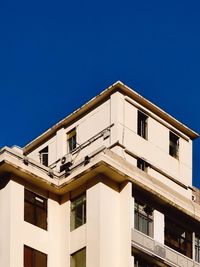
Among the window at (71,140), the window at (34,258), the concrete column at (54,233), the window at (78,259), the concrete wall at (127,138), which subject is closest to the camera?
the window at (34,258)

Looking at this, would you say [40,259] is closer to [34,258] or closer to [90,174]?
[34,258]

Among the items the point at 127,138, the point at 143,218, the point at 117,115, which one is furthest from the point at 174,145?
the point at 143,218

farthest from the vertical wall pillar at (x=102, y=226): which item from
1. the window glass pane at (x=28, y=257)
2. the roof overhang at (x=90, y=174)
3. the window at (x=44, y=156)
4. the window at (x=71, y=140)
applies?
the window at (x=44, y=156)

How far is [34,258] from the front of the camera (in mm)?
46000

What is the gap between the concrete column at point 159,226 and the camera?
4803cm

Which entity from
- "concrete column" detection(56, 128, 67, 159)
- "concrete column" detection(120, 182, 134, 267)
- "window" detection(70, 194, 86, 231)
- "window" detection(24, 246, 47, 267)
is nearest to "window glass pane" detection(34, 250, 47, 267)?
"window" detection(24, 246, 47, 267)

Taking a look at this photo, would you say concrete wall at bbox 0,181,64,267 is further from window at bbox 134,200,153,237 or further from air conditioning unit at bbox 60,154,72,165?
window at bbox 134,200,153,237

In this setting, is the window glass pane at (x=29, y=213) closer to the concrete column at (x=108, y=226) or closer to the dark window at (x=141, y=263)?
the concrete column at (x=108, y=226)

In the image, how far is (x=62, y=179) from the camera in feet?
158

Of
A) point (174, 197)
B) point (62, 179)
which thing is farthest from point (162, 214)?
point (62, 179)

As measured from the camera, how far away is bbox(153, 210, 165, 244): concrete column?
48.0 metres

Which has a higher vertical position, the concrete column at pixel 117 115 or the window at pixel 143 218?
the concrete column at pixel 117 115

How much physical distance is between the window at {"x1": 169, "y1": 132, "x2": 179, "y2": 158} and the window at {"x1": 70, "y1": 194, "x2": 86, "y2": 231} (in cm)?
613

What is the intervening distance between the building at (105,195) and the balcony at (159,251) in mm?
40
